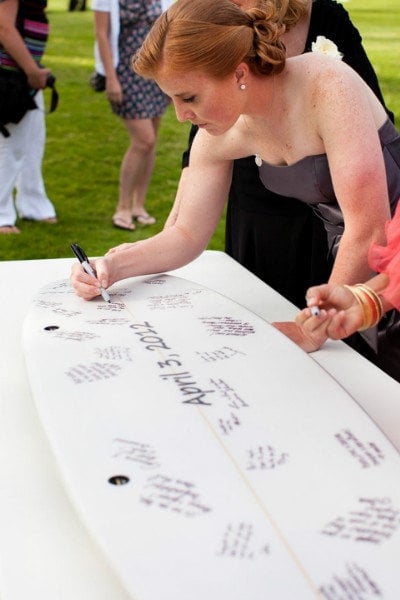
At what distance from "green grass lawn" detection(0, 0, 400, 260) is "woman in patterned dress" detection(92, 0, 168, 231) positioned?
32cm

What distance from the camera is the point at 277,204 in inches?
93.5

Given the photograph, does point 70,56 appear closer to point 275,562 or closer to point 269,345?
point 269,345

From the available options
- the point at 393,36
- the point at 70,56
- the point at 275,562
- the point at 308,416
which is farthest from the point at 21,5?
the point at 393,36

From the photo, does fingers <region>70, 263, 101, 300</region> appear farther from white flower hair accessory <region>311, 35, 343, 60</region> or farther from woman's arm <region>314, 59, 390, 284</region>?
white flower hair accessory <region>311, 35, 343, 60</region>

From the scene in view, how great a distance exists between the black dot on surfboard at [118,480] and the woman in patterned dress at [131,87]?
3483 millimetres

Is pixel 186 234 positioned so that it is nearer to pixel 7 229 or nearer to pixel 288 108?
pixel 288 108

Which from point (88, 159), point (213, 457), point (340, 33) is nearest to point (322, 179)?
point (340, 33)

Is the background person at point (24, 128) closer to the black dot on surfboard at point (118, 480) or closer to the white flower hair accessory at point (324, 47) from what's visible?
the white flower hair accessory at point (324, 47)

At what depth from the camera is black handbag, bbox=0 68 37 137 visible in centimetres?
424

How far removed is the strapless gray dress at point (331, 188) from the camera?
1.84 metres

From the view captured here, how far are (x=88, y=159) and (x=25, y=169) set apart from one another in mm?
1634

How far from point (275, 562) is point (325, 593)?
0.07 meters

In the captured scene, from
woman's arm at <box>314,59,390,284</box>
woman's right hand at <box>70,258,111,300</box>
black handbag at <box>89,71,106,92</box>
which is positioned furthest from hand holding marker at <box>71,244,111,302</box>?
black handbag at <box>89,71,106,92</box>

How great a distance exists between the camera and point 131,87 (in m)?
4.68
